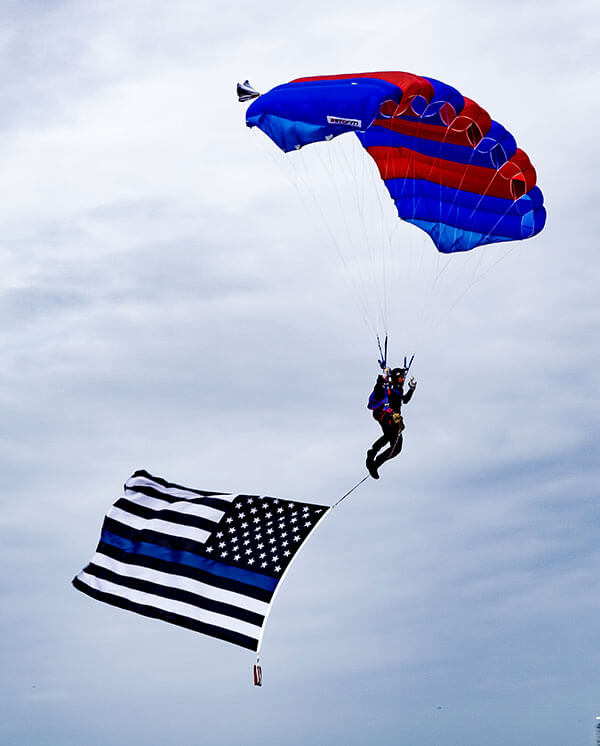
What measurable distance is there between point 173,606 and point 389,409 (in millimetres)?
5201

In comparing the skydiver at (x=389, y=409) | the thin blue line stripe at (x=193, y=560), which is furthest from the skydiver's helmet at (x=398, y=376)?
the thin blue line stripe at (x=193, y=560)

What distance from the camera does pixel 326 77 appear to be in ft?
84.0

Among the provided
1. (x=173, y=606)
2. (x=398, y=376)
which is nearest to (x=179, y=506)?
(x=173, y=606)

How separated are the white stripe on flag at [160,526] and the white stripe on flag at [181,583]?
744mm

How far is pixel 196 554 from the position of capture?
24719 mm

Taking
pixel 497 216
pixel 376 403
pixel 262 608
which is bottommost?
pixel 262 608

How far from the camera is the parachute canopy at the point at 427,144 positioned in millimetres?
24281

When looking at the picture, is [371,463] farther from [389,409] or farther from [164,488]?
[164,488]

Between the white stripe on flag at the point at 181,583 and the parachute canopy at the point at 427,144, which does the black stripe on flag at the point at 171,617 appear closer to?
the white stripe on flag at the point at 181,583

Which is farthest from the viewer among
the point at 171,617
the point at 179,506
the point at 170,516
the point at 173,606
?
the point at 179,506

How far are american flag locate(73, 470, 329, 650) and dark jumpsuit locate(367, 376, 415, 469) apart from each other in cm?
167

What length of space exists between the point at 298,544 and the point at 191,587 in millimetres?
2016

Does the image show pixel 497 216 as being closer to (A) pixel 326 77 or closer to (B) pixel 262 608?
(A) pixel 326 77

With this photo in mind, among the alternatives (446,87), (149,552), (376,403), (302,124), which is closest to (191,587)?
(149,552)
